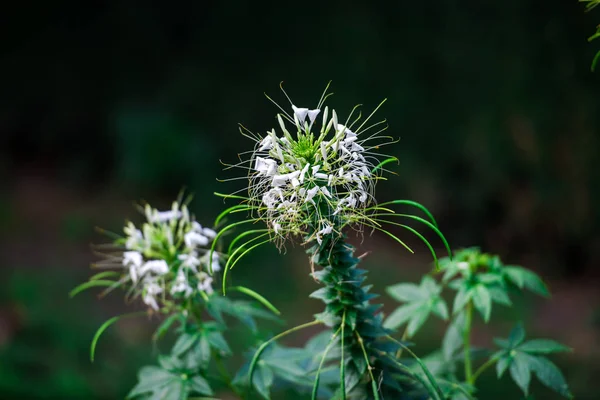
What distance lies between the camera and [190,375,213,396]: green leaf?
5.17 ft

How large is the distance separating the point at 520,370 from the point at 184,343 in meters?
0.88

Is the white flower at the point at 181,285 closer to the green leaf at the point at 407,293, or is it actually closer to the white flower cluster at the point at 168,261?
the white flower cluster at the point at 168,261

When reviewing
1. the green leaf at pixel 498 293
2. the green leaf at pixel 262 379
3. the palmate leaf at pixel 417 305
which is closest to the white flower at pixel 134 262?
the green leaf at pixel 262 379

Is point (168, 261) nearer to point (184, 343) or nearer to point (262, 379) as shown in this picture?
point (184, 343)

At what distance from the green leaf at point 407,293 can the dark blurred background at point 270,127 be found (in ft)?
6.53

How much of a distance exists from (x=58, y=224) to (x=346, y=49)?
345 cm

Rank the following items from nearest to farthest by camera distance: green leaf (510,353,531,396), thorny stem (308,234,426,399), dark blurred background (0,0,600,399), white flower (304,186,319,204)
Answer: white flower (304,186,319,204) → thorny stem (308,234,426,399) → green leaf (510,353,531,396) → dark blurred background (0,0,600,399)

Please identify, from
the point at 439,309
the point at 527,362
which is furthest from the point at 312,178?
the point at 527,362

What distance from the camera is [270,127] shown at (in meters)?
6.00

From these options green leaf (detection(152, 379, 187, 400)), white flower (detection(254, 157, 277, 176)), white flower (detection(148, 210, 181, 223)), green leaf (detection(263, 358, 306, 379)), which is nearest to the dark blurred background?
green leaf (detection(263, 358, 306, 379))

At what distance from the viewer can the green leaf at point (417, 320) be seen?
173 cm

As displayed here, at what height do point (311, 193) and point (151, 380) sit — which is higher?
point (311, 193)

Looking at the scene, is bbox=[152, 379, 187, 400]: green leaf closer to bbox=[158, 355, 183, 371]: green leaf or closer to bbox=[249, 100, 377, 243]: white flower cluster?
bbox=[158, 355, 183, 371]: green leaf

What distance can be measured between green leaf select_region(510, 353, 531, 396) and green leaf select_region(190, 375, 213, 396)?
0.79 metres
